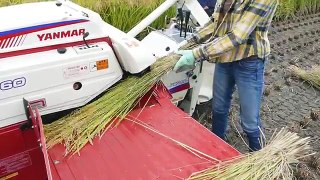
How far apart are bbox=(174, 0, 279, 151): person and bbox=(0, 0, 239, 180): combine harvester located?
1.34 ft

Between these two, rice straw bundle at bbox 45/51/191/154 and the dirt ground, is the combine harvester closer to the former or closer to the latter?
rice straw bundle at bbox 45/51/191/154

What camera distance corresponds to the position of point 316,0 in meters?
7.04

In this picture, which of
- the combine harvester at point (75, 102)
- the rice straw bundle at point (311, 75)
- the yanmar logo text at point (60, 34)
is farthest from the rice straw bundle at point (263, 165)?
the rice straw bundle at point (311, 75)

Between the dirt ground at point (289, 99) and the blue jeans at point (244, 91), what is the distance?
528 mm

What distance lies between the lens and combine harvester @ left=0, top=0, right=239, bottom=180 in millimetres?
1836

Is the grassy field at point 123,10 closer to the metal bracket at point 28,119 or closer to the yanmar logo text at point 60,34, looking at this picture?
the yanmar logo text at point 60,34

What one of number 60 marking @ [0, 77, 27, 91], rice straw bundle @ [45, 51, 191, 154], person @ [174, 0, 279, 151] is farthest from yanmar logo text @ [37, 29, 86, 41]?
person @ [174, 0, 279, 151]

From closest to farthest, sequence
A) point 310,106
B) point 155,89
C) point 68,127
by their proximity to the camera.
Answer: point 68,127 < point 155,89 < point 310,106

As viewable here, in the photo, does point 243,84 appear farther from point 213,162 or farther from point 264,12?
point 213,162

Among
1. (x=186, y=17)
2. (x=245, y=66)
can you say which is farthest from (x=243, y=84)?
(x=186, y=17)

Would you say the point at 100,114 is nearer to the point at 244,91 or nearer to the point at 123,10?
the point at 244,91

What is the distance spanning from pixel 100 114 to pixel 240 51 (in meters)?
0.97

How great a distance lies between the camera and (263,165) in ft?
5.82

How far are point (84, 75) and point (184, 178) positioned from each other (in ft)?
2.67
